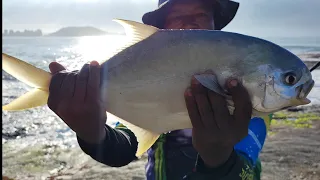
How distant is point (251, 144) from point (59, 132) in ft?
26.9

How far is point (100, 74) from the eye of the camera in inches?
86.5

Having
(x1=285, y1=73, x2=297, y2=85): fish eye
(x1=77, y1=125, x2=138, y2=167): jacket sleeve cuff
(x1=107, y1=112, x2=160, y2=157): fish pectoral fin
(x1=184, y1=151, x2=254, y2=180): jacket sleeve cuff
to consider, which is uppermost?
(x1=285, y1=73, x2=297, y2=85): fish eye

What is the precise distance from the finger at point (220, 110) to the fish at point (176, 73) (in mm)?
41

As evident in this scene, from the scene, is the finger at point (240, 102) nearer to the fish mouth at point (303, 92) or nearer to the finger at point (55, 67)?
the fish mouth at point (303, 92)

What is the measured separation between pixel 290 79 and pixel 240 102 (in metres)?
0.30

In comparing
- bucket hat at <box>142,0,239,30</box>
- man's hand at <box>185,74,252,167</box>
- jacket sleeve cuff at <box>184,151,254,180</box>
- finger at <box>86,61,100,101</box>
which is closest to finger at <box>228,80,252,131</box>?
man's hand at <box>185,74,252,167</box>

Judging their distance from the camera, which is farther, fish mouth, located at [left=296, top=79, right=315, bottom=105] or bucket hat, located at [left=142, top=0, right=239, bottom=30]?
bucket hat, located at [left=142, top=0, right=239, bottom=30]

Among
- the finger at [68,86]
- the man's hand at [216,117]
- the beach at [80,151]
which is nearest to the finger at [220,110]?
the man's hand at [216,117]

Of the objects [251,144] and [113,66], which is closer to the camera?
[113,66]

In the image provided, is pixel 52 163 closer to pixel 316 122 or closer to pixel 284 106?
pixel 284 106

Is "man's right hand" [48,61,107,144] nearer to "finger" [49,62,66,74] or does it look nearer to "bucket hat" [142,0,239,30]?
"finger" [49,62,66,74]

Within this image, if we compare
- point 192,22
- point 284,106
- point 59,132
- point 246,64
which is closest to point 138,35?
point 246,64

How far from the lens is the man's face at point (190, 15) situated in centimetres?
331

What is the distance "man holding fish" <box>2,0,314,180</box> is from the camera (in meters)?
2.03
